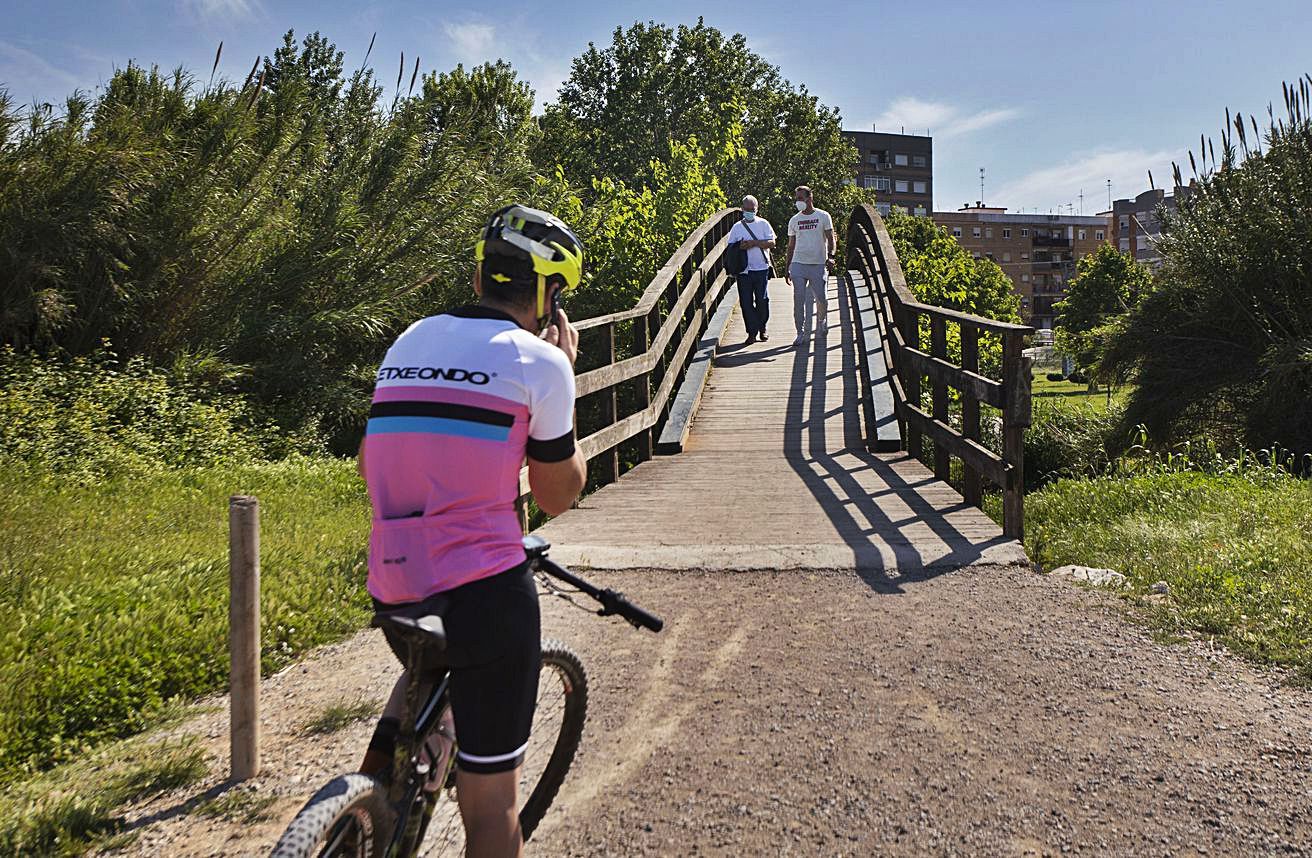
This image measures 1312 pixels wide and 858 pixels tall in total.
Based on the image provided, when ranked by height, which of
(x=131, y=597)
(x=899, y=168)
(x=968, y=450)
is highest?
(x=899, y=168)

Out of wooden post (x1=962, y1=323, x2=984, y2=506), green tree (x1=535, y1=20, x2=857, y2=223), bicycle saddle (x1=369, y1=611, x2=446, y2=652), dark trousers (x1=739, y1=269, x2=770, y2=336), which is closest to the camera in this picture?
bicycle saddle (x1=369, y1=611, x2=446, y2=652)

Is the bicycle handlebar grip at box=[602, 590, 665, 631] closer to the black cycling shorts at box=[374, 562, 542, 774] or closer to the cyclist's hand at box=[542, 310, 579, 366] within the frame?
the black cycling shorts at box=[374, 562, 542, 774]

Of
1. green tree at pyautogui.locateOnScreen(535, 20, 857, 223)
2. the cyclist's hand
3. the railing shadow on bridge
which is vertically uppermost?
green tree at pyautogui.locateOnScreen(535, 20, 857, 223)

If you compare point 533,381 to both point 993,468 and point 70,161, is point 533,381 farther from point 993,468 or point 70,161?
point 70,161

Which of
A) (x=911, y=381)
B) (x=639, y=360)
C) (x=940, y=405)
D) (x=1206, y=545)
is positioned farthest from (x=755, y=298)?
(x=1206, y=545)

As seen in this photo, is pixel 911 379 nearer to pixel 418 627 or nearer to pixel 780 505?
pixel 780 505

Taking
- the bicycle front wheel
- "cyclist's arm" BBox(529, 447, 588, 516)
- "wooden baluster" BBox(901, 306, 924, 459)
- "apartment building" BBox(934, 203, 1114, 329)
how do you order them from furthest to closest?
1. "apartment building" BBox(934, 203, 1114, 329)
2. "wooden baluster" BBox(901, 306, 924, 459)
3. "cyclist's arm" BBox(529, 447, 588, 516)
4. the bicycle front wheel

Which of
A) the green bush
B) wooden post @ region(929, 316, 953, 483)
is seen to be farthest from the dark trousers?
the green bush

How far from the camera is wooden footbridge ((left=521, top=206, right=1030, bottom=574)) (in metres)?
6.34

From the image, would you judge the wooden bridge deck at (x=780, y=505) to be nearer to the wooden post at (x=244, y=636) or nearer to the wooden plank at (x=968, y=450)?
the wooden plank at (x=968, y=450)

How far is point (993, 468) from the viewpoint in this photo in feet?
22.4

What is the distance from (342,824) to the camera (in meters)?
2.17

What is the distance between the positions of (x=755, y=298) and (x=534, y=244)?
43.3 feet

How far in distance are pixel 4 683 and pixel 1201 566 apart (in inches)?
220
